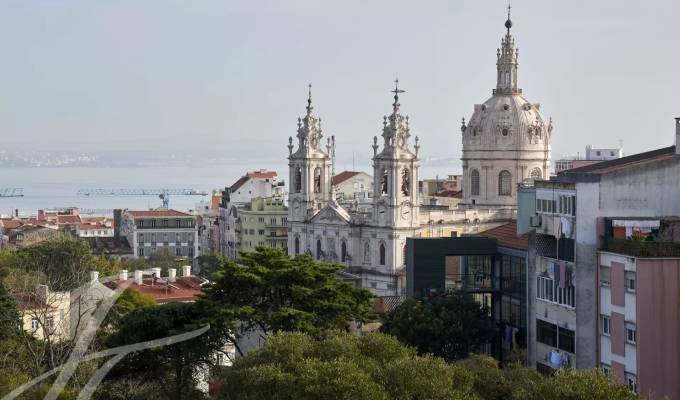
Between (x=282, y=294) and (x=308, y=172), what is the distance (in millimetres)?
37190

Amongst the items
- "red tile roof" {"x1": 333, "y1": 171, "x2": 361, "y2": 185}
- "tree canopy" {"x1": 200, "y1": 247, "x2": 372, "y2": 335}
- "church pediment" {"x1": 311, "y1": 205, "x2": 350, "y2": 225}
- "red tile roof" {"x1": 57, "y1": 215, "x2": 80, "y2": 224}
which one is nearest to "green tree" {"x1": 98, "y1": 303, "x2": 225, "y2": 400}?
"tree canopy" {"x1": 200, "y1": 247, "x2": 372, "y2": 335}

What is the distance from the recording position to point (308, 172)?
2960 inches

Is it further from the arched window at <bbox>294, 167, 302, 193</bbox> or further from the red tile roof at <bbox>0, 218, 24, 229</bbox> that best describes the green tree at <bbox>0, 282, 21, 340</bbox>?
the red tile roof at <bbox>0, 218, 24, 229</bbox>

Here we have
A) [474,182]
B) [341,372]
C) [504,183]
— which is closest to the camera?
[341,372]

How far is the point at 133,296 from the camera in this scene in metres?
51.4

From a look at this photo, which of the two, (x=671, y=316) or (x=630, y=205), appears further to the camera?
(x=630, y=205)

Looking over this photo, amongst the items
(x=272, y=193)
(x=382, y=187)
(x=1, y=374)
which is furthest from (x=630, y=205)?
(x=272, y=193)

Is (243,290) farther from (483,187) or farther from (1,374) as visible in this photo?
(483,187)

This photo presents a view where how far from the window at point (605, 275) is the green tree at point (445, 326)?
6.01 meters

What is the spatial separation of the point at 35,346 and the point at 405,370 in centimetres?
1473

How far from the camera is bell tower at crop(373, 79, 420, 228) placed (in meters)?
69.3

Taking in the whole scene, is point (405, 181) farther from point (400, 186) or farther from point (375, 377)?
point (375, 377)

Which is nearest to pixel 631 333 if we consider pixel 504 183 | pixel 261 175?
pixel 504 183

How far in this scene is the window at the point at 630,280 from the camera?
110 ft
